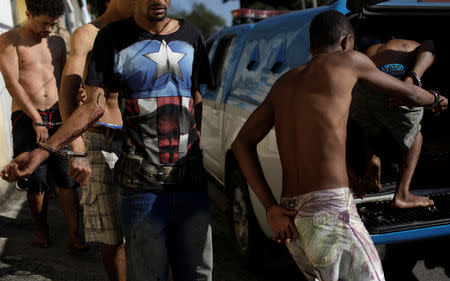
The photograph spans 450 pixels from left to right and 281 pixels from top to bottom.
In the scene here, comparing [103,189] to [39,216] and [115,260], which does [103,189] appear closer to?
[115,260]

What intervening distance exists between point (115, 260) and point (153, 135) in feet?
3.42

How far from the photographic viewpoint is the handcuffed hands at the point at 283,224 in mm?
2143

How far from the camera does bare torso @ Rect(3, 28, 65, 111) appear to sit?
14.8ft

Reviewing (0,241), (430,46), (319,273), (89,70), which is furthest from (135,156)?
(0,241)

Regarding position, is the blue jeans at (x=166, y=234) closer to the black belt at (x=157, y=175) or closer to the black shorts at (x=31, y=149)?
the black belt at (x=157, y=175)

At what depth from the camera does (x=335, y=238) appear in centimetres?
203

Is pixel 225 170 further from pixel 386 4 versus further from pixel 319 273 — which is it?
pixel 319 273

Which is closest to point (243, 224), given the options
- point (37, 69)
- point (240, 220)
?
point (240, 220)

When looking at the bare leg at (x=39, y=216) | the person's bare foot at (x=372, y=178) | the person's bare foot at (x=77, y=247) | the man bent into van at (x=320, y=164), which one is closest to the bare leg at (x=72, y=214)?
the person's bare foot at (x=77, y=247)

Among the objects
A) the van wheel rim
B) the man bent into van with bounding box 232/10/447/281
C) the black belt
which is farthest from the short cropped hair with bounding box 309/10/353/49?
the van wheel rim

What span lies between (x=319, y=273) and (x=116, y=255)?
4.72 ft

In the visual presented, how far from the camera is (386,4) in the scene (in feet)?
11.3

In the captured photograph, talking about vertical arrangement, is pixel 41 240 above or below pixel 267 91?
below

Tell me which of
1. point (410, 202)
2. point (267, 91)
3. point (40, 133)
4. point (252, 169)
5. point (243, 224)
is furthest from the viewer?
point (40, 133)
